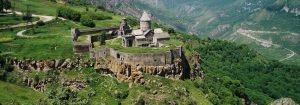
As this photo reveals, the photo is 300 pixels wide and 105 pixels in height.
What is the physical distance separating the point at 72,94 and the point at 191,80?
136 ft

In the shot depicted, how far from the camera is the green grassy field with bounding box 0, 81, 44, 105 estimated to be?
93.9 metres

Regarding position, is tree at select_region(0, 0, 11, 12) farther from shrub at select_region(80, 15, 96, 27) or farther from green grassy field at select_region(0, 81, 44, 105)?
green grassy field at select_region(0, 81, 44, 105)

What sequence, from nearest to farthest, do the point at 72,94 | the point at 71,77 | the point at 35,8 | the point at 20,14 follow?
the point at 72,94 → the point at 71,77 → the point at 20,14 → the point at 35,8

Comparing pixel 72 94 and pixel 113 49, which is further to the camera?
pixel 113 49

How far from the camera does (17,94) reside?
97812 mm

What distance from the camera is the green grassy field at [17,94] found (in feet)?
308

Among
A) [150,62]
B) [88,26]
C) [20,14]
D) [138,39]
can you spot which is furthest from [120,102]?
[20,14]

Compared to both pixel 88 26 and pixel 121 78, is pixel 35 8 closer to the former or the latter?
pixel 88 26

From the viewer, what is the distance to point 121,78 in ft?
331

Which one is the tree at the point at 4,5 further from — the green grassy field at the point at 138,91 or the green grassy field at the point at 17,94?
the green grassy field at the point at 138,91

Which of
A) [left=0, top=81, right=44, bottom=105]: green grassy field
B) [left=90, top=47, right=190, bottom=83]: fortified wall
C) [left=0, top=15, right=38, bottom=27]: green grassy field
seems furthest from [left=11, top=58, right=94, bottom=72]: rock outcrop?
[left=0, top=15, right=38, bottom=27]: green grassy field

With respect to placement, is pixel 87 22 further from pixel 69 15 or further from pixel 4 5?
pixel 4 5

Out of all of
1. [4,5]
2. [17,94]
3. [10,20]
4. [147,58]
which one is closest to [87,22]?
[10,20]

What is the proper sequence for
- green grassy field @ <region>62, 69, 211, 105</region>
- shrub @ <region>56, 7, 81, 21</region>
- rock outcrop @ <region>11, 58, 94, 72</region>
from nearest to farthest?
green grassy field @ <region>62, 69, 211, 105</region>
rock outcrop @ <region>11, 58, 94, 72</region>
shrub @ <region>56, 7, 81, 21</region>
